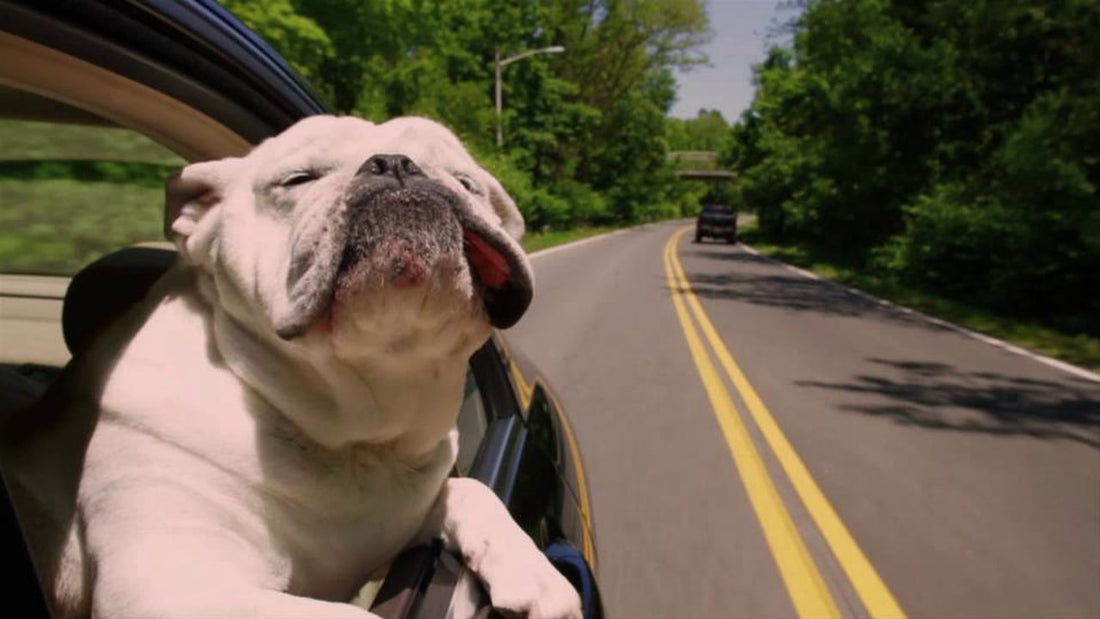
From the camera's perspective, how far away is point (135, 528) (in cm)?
121

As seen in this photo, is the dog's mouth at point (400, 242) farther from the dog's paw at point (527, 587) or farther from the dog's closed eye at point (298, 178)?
the dog's paw at point (527, 587)

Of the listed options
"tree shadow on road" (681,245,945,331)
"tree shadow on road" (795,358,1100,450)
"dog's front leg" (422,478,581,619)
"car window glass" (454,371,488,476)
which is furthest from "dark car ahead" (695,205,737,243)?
Answer: "dog's front leg" (422,478,581,619)

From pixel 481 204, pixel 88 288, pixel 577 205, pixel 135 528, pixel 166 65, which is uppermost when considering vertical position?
pixel 166 65

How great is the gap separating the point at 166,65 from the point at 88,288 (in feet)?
2.08

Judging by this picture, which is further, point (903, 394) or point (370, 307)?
point (903, 394)

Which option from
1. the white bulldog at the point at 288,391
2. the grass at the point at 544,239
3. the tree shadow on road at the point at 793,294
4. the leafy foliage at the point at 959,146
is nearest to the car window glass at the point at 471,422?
the white bulldog at the point at 288,391

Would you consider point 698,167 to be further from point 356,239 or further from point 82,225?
point 356,239

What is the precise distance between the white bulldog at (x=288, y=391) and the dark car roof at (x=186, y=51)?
0.20 meters

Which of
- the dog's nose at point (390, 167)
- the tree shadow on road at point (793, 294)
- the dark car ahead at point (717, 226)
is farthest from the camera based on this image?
the dark car ahead at point (717, 226)

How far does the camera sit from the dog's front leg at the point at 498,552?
4.83 feet

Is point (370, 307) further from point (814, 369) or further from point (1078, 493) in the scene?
point (814, 369)

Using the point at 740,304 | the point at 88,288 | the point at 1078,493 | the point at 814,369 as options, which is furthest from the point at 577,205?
the point at 88,288

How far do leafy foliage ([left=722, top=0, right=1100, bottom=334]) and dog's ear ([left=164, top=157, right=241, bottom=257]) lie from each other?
16286 mm

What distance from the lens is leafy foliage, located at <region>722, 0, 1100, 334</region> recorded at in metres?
15.3
